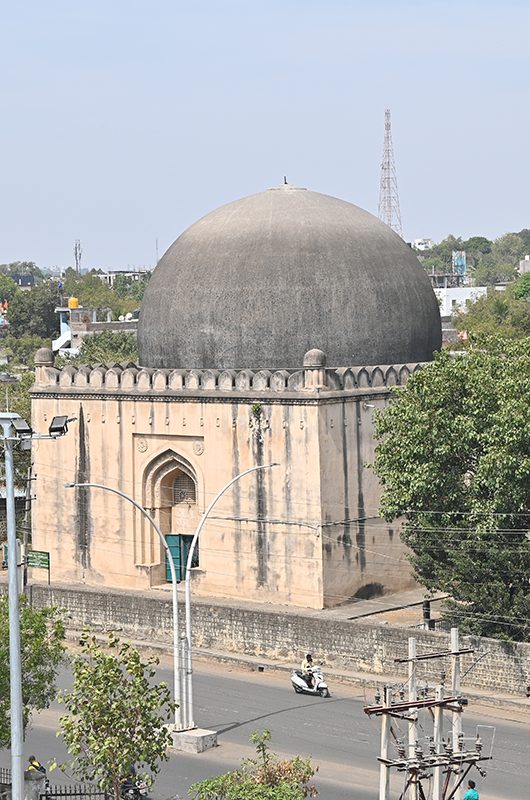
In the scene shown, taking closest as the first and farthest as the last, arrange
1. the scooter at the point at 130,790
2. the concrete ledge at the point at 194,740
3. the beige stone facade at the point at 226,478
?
the scooter at the point at 130,790 → the concrete ledge at the point at 194,740 → the beige stone facade at the point at 226,478

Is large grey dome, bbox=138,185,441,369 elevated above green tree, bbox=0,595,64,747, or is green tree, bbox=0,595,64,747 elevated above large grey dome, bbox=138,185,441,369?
large grey dome, bbox=138,185,441,369

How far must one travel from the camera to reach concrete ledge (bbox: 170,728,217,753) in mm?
29219

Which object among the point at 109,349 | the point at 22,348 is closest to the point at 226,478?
the point at 109,349

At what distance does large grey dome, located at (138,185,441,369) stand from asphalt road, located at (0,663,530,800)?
8.04 metres

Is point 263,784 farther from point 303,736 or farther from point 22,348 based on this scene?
point 22,348

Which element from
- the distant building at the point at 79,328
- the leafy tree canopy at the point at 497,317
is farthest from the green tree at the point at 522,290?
the distant building at the point at 79,328

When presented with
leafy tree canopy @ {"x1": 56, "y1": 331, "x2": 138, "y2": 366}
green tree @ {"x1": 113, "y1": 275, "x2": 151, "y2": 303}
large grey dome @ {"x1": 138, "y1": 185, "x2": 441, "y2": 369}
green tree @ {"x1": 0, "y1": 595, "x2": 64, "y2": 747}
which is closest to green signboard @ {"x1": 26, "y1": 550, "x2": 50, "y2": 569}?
large grey dome @ {"x1": 138, "y1": 185, "x2": 441, "y2": 369}

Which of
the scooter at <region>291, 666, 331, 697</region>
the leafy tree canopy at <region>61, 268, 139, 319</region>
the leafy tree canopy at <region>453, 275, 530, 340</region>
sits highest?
the leafy tree canopy at <region>61, 268, 139, 319</region>

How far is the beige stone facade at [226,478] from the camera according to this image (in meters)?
37.2

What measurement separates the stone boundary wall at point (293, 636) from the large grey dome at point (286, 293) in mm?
5848

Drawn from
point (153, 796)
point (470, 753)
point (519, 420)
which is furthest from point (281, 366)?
point (470, 753)

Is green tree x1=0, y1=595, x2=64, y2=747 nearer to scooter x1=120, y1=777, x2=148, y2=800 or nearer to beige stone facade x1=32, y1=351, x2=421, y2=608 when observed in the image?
scooter x1=120, y1=777, x2=148, y2=800

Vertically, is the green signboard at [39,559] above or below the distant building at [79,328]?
below

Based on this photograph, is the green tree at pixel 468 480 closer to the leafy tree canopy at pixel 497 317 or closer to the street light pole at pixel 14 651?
the street light pole at pixel 14 651
